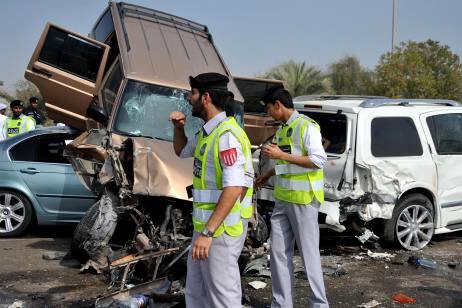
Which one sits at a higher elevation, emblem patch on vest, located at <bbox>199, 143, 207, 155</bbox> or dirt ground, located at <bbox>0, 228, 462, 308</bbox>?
emblem patch on vest, located at <bbox>199, 143, 207, 155</bbox>

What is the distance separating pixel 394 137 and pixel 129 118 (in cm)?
312

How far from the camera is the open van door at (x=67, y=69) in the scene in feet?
24.6

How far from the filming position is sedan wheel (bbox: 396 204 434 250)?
6.96m

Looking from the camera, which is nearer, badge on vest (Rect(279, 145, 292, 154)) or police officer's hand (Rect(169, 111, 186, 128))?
police officer's hand (Rect(169, 111, 186, 128))

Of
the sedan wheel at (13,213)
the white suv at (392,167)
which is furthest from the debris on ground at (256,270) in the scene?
the sedan wheel at (13,213)

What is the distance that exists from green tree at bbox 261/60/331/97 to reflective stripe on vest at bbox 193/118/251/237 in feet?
74.4

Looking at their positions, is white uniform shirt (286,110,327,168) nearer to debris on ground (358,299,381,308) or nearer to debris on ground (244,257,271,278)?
debris on ground (358,299,381,308)

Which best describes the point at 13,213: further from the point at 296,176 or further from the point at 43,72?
the point at 296,176

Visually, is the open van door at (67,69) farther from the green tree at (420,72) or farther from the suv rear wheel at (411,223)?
the green tree at (420,72)

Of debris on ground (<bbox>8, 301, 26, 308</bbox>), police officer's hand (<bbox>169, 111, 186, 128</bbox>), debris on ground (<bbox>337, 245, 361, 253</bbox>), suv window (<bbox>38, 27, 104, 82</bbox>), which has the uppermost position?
suv window (<bbox>38, 27, 104, 82</bbox>)

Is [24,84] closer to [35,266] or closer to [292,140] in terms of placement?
[35,266]

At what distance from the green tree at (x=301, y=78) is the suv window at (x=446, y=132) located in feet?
60.3

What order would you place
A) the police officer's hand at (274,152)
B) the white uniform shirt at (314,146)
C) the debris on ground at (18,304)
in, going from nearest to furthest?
1. the police officer's hand at (274,152)
2. the white uniform shirt at (314,146)
3. the debris on ground at (18,304)

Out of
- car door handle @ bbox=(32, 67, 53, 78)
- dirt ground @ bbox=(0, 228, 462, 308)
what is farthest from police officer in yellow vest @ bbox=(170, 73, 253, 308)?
car door handle @ bbox=(32, 67, 53, 78)
